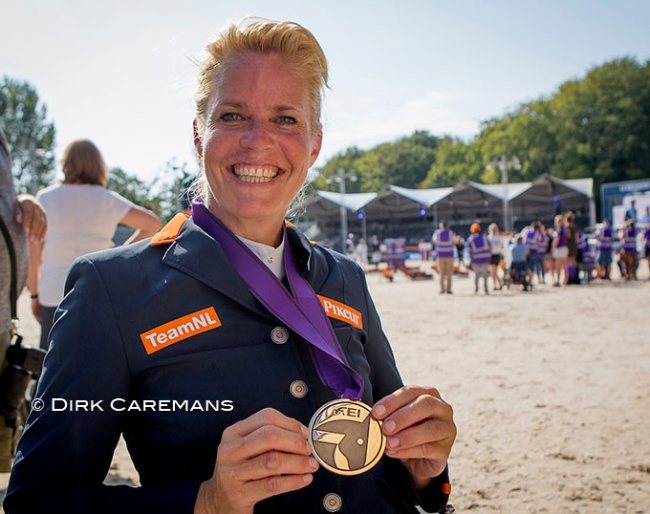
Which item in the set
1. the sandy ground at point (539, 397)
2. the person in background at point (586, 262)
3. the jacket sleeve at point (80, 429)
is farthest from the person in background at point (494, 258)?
the jacket sleeve at point (80, 429)

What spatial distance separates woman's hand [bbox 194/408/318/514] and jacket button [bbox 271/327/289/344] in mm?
322

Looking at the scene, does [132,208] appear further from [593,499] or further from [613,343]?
[613,343]

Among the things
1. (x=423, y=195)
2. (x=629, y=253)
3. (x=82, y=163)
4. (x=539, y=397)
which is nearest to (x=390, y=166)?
(x=423, y=195)

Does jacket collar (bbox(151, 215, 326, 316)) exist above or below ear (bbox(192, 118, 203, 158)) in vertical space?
below

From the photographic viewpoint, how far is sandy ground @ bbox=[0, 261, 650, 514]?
3801 mm

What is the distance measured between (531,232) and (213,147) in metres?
16.1

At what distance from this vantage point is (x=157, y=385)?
1.37 meters

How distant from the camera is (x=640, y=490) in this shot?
147 inches

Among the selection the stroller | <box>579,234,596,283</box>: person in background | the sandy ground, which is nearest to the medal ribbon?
the sandy ground

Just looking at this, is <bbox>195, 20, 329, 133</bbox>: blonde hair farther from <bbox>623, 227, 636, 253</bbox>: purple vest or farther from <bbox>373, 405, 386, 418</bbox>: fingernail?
<bbox>623, 227, 636, 253</bbox>: purple vest

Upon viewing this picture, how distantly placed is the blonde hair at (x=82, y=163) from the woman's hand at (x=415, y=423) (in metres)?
3.08

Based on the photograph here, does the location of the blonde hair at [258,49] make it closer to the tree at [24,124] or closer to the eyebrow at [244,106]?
the eyebrow at [244,106]

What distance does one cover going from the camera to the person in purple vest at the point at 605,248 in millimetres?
16609

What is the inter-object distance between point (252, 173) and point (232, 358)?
50cm
